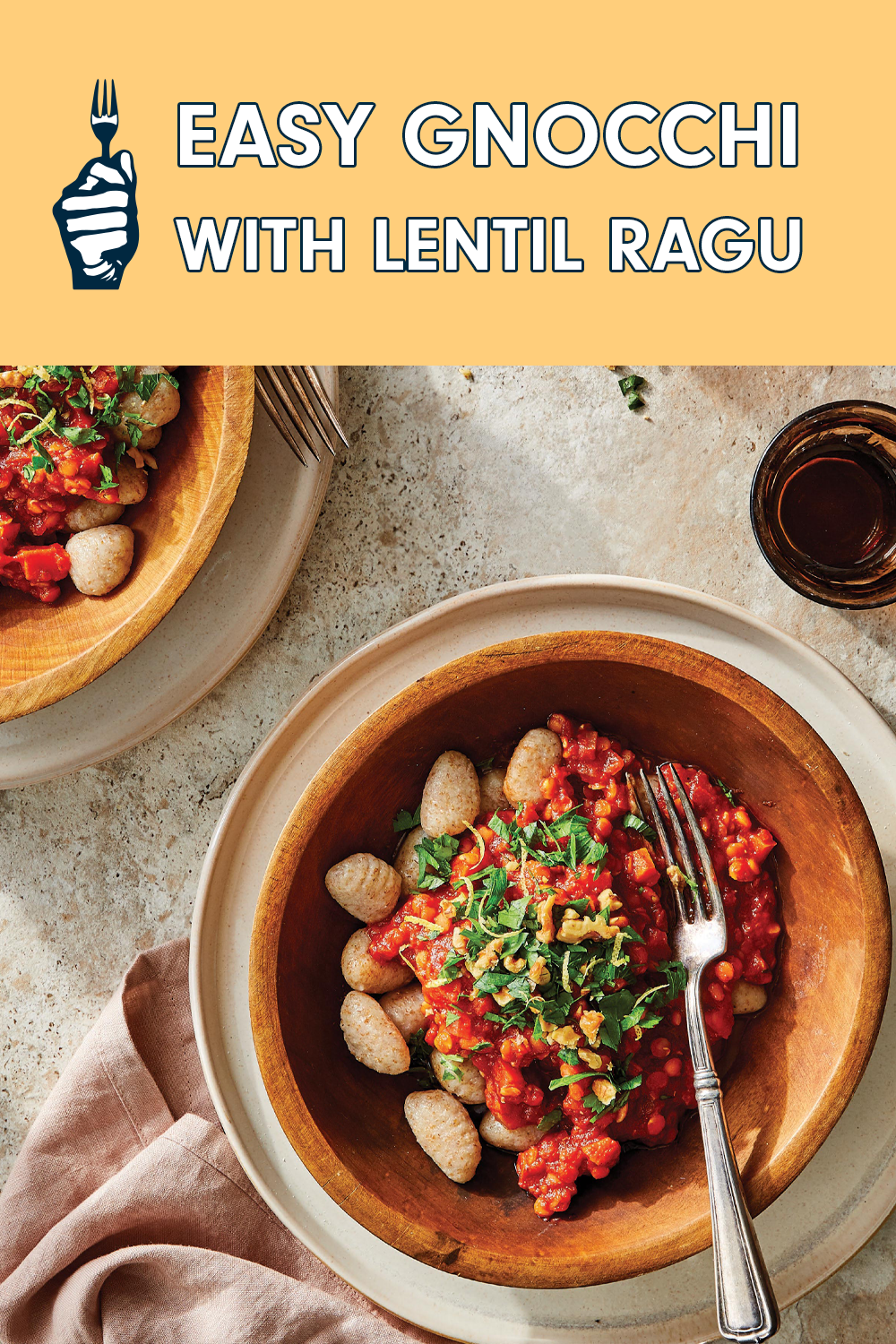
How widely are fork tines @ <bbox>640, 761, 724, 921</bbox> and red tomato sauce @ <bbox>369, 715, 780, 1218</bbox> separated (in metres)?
0.03

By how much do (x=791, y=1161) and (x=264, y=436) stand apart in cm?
157

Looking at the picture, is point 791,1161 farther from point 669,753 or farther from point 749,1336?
point 669,753

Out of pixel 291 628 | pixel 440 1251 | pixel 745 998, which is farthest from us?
pixel 291 628

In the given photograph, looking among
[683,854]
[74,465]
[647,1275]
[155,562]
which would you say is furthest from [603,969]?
[74,465]

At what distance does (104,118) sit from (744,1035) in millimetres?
2074

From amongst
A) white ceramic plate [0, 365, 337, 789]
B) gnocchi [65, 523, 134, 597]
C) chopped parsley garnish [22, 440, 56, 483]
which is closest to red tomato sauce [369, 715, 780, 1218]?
white ceramic plate [0, 365, 337, 789]

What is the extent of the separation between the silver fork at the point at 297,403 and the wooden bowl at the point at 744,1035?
60 cm

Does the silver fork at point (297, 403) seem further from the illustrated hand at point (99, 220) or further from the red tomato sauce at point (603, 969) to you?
the red tomato sauce at point (603, 969)

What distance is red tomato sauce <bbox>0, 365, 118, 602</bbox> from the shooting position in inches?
75.2

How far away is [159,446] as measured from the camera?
2.00 m

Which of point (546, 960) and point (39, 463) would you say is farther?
point (39, 463)

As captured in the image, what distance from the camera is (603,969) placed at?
164 cm

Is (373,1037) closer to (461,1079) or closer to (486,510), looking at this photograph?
(461,1079)

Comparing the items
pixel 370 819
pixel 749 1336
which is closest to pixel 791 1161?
pixel 749 1336
